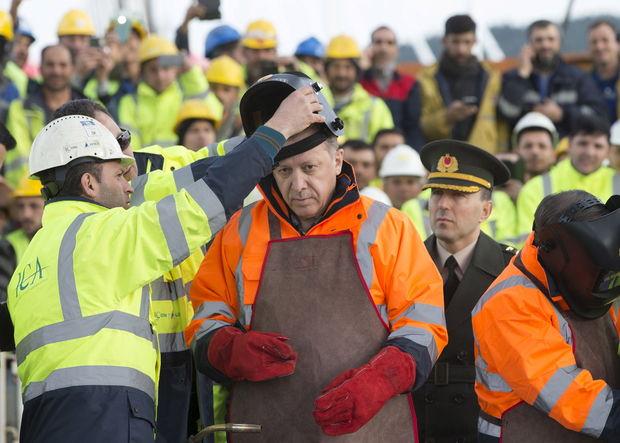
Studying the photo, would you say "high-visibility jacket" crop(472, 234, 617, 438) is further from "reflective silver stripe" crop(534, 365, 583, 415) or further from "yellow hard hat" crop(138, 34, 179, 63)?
"yellow hard hat" crop(138, 34, 179, 63)

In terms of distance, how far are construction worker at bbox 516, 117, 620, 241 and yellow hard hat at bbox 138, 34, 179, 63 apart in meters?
3.56

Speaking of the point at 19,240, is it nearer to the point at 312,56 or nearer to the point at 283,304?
the point at 312,56

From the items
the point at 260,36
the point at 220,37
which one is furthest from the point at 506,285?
the point at 220,37

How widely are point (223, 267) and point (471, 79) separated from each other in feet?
21.3

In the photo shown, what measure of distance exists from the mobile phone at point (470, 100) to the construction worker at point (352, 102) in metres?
0.71

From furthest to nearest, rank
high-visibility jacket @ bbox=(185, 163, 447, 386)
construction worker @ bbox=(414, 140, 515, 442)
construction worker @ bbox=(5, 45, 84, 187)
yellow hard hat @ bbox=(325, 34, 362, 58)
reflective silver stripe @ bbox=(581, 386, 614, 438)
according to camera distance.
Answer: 1. yellow hard hat @ bbox=(325, 34, 362, 58)
2. construction worker @ bbox=(5, 45, 84, 187)
3. construction worker @ bbox=(414, 140, 515, 442)
4. high-visibility jacket @ bbox=(185, 163, 447, 386)
5. reflective silver stripe @ bbox=(581, 386, 614, 438)

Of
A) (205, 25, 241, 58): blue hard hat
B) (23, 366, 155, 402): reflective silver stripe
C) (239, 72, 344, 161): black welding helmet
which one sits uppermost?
(205, 25, 241, 58): blue hard hat

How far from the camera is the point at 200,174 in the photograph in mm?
5387

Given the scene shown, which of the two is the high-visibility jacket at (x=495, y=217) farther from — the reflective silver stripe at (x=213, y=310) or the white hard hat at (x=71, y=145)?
the white hard hat at (x=71, y=145)

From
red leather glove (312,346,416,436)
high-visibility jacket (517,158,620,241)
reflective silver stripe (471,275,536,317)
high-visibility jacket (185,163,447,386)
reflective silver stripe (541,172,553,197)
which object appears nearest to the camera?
red leather glove (312,346,416,436)

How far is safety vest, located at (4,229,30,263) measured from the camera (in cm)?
938

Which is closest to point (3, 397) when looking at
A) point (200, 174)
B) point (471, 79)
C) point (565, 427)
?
point (200, 174)

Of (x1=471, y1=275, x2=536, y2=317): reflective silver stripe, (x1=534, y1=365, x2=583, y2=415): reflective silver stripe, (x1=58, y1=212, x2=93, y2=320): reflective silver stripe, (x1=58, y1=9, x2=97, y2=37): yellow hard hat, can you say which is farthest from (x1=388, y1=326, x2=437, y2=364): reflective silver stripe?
(x1=58, y1=9, x2=97, y2=37): yellow hard hat

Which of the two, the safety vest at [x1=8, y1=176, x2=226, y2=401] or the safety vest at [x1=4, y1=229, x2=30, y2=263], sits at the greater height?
the safety vest at [x1=8, y1=176, x2=226, y2=401]
